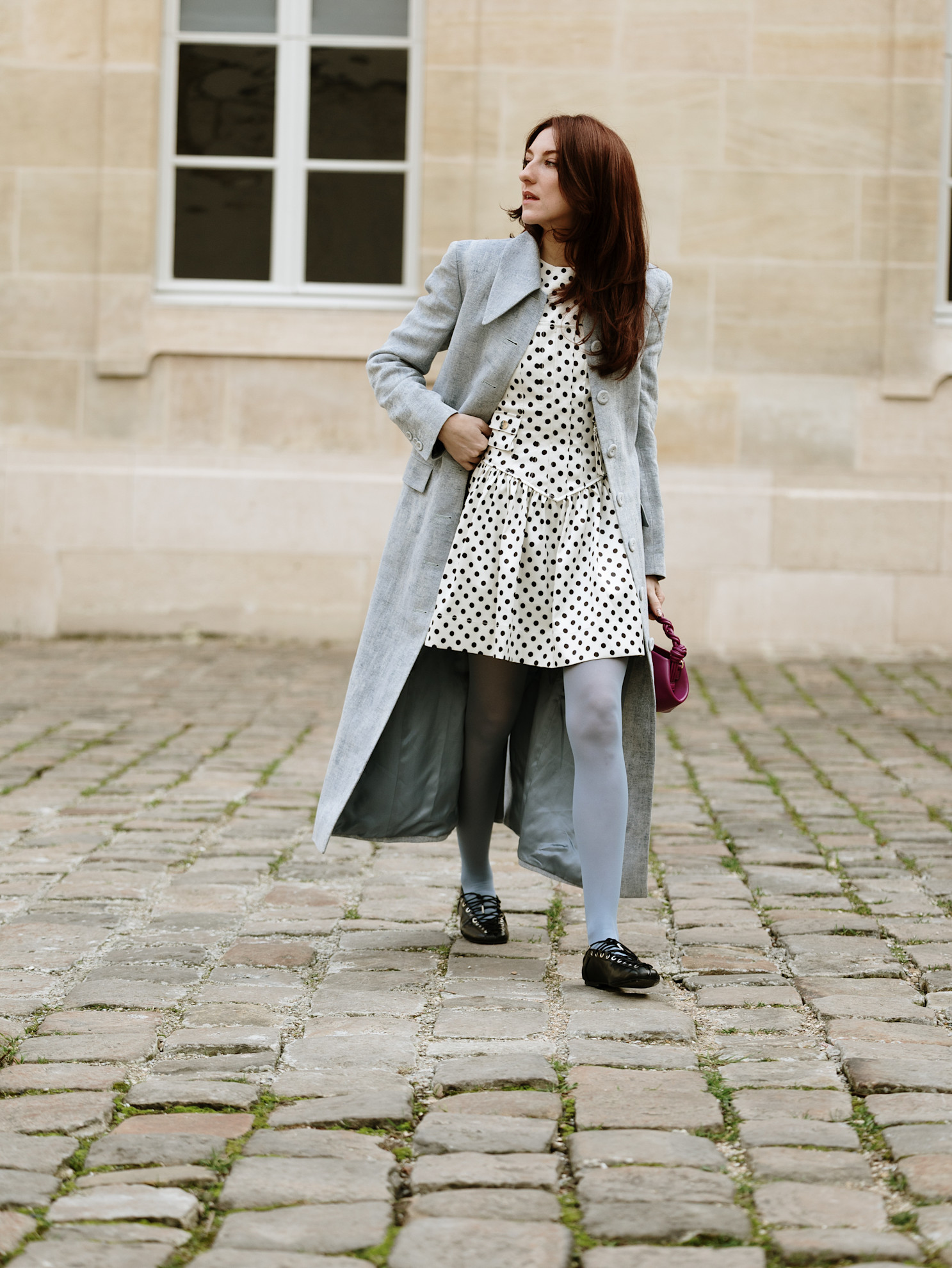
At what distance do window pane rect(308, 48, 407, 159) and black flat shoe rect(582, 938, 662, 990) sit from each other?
7.45m

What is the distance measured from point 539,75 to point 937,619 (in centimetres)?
377

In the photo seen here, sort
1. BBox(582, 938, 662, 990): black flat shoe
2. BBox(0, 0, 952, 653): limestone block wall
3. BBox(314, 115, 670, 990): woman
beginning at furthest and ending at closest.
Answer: BBox(0, 0, 952, 653): limestone block wall → BBox(314, 115, 670, 990): woman → BBox(582, 938, 662, 990): black flat shoe

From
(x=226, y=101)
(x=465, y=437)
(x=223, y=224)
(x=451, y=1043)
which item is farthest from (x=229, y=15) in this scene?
(x=451, y=1043)

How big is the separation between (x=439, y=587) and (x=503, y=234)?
6.40 m

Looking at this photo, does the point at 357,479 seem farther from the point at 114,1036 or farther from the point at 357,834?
the point at 114,1036

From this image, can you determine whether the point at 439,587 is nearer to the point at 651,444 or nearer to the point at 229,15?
the point at 651,444

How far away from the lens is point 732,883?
4477 millimetres

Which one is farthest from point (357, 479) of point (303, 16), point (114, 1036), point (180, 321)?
point (114, 1036)

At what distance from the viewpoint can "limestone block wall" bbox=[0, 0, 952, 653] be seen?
955 cm

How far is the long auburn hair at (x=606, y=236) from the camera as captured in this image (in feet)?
11.6

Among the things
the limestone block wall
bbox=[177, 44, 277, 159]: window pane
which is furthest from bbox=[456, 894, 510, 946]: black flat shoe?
bbox=[177, 44, 277, 159]: window pane

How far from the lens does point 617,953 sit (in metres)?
3.45

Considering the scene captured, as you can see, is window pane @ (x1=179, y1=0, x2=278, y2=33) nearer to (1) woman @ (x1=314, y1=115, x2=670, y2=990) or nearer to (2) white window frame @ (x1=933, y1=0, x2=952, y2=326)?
(2) white window frame @ (x1=933, y1=0, x2=952, y2=326)

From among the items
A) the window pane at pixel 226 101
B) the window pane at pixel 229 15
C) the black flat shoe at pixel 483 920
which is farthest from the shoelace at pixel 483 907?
the window pane at pixel 229 15
